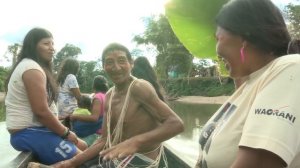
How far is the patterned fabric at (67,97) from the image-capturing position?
13.8 feet

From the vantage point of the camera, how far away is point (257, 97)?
84 centimetres

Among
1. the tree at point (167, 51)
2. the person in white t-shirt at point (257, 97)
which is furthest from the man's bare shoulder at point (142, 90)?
the tree at point (167, 51)

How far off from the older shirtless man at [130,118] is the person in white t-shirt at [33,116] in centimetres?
22

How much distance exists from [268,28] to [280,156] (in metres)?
0.32

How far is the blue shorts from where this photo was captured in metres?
2.26

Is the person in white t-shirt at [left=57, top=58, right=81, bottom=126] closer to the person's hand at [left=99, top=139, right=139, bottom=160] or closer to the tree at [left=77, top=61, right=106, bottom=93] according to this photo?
the person's hand at [left=99, top=139, right=139, bottom=160]

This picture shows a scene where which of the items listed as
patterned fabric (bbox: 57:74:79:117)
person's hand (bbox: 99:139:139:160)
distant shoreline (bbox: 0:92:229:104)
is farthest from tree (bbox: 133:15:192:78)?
person's hand (bbox: 99:139:139:160)

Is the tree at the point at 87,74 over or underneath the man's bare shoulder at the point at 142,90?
underneath

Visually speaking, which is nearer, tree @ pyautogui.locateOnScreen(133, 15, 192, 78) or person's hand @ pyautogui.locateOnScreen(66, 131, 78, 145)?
person's hand @ pyautogui.locateOnScreen(66, 131, 78, 145)

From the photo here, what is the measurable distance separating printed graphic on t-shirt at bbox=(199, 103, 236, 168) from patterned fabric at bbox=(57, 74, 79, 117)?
326 centimetres

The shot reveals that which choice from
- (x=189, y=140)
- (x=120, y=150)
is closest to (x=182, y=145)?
(x=189, y=140)

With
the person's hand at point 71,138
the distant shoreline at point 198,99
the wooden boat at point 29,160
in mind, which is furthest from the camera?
the distant shoreline at point 198,99

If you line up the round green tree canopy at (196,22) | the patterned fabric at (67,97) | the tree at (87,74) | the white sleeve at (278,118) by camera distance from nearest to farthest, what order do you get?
the white sleeve at (278,118) → the round green tree canopy at (196,22) → the patterned fabric at (67,97) → the tree at (87,74)

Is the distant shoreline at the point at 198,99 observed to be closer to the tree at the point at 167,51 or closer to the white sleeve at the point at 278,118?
the tree at the point at 167,51
